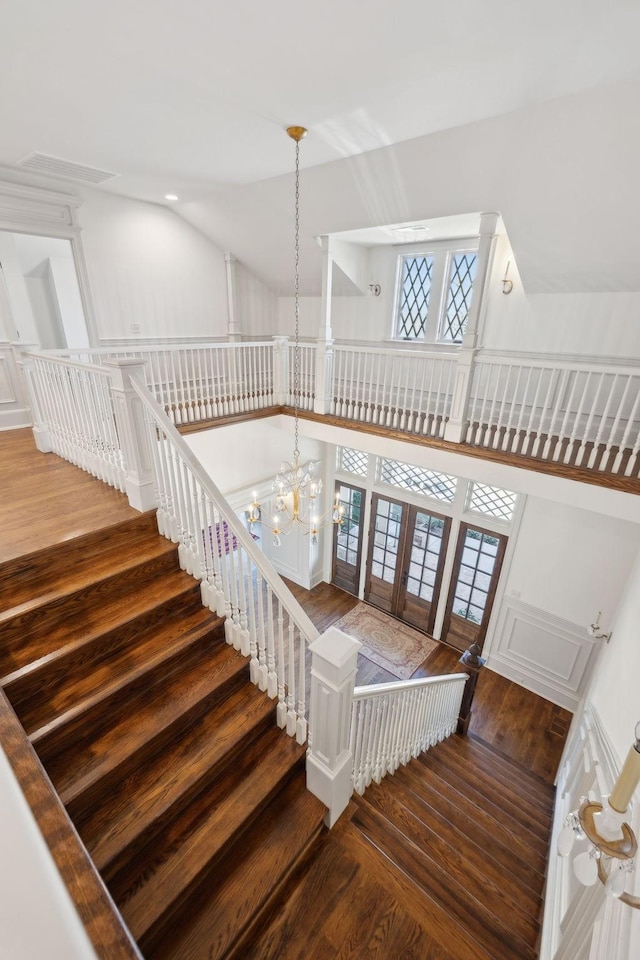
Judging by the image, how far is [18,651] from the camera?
74.8 inches

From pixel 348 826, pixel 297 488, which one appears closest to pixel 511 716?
pixel 348 826

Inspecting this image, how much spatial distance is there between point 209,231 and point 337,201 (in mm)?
2380

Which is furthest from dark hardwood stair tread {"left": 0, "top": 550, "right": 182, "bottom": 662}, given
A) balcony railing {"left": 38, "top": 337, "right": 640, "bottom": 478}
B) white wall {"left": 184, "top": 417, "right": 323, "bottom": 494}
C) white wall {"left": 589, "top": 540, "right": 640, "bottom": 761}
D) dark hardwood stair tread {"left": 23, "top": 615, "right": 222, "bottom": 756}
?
white wall {"left": 589, "top": 540, "right": 640, "bottom": 761}

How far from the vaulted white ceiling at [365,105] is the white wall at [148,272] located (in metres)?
0.58

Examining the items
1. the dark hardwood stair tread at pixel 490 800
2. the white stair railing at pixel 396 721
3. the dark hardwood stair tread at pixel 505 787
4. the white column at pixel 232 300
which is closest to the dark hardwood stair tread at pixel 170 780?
the white stair railing at pixel 396 721

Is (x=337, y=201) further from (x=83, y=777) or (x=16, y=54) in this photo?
(x=83, y=777)

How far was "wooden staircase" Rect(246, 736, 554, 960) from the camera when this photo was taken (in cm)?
162

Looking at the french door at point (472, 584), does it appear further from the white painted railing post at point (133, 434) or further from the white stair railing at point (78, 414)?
the white stair railing at point (78, 414)

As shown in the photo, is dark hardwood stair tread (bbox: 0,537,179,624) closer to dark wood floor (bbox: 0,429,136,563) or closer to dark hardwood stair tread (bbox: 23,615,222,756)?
dark wood floor (bbox: 0,429,136,563)

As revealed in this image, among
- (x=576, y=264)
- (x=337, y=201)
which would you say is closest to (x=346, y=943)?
(x=576, y=264)

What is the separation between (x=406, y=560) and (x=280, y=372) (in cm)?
331

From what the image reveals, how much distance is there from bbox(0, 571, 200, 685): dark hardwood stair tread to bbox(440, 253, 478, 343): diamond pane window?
4.64 metres

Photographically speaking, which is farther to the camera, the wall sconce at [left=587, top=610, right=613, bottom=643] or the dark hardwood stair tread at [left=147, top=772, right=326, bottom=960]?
the wall sconce at [left=587, top=610, right=613, bottom=643]

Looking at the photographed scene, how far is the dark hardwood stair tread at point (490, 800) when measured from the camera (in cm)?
272
